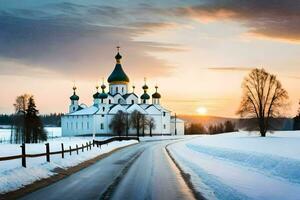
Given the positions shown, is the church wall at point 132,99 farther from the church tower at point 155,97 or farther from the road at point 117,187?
the road at point 117,187

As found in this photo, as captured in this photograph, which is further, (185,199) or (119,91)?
(119,91)

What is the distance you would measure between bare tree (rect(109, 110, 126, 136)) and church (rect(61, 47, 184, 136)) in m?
3.17

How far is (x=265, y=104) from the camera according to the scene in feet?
299

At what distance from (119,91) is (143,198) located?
483 ft

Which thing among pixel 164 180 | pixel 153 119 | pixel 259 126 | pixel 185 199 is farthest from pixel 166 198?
pixel 153 119

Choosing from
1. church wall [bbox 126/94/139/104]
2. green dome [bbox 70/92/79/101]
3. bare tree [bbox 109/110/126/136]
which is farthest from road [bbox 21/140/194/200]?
green dome [bbox 70/92/79/101]

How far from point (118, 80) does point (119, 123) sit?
23.9m

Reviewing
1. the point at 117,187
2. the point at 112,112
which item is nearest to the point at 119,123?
the point at 112,112

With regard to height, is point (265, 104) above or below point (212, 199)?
above

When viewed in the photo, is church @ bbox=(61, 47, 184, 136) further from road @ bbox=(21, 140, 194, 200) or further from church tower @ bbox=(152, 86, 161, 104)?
road @ bbox=(21, 140, 194, 200)

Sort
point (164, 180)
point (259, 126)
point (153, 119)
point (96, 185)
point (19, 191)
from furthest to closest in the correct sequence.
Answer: point (153, 119)
point (259, 126)
point (164, 180)
point (96, 185)
point (19, 191)

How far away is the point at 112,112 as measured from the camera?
6014 inches

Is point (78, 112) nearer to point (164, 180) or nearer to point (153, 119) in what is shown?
point (153, 119)

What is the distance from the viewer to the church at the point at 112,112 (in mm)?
153125
